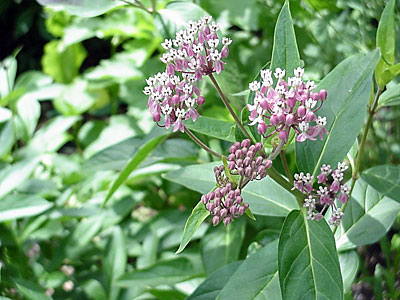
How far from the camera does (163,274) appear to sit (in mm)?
1168

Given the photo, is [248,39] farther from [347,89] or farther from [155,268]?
[347,89]

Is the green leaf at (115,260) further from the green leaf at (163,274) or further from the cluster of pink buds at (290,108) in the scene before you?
the cluster of pink buds at (290,108)

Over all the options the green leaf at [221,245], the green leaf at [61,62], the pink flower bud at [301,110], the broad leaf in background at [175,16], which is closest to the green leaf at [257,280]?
the pink flower bud at [301,110]

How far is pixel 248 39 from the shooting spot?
1.66m

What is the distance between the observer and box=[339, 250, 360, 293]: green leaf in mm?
894

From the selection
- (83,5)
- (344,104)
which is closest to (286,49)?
(344,104)

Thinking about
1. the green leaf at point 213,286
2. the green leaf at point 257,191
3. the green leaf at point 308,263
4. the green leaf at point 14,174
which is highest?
the green leaf at point 308,263

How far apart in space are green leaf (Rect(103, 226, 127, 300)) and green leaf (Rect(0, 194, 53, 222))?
229mm

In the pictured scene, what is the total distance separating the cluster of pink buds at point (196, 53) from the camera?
711 millimetres

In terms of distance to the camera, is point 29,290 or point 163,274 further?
point 163,274

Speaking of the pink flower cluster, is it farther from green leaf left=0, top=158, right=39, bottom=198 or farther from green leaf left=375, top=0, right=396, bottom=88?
green leaf left=0, top=158, right=39, bottom=198

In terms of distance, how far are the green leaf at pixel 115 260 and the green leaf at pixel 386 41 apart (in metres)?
0.72

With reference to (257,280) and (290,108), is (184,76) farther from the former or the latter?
(257,280)

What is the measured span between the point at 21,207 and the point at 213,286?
1.55 ft
